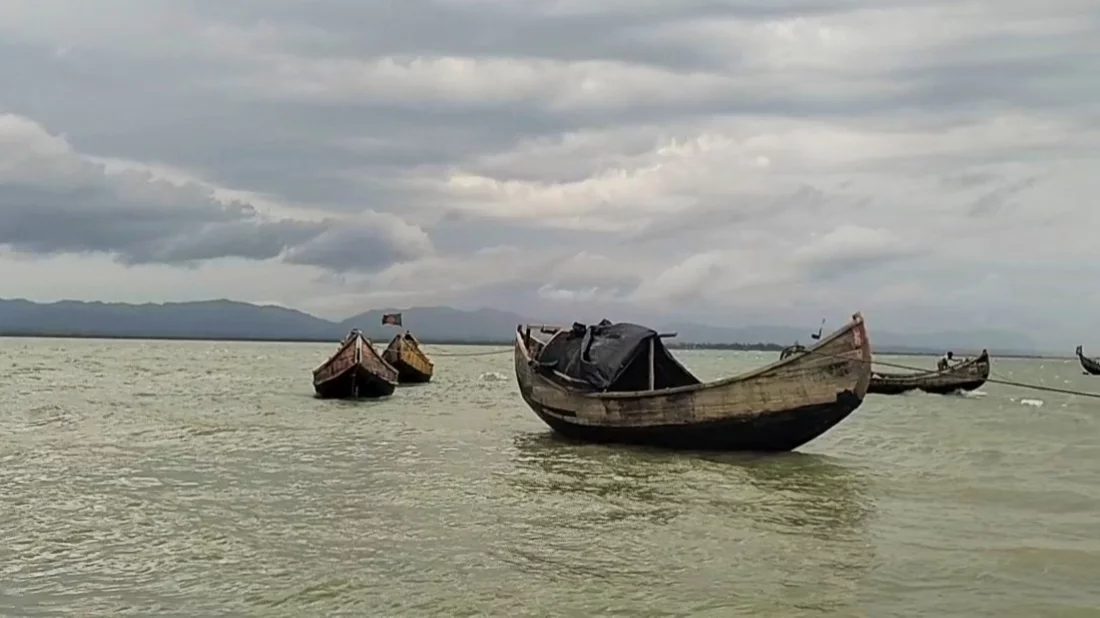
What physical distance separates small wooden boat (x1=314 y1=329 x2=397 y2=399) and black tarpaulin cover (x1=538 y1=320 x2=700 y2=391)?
39.4 ft

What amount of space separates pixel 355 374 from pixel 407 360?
35.8 ft

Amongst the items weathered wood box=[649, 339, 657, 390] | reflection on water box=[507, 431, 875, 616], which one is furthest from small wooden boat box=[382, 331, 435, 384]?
reflection on water box=[507, 431, 875, 616]

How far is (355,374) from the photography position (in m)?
31.2

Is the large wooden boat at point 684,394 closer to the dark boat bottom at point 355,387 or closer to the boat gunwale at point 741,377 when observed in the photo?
the boat gunwale at point 741,377

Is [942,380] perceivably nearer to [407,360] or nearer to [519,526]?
[407,360]

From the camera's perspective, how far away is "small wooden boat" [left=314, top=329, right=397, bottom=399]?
31.1 meters

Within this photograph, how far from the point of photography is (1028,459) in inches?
773

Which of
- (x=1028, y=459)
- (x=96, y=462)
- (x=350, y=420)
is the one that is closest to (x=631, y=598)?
(x=96, y=462)

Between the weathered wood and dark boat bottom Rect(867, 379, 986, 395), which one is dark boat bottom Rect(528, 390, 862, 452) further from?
dark boat bottom Rect(867, 379, 986, 395)

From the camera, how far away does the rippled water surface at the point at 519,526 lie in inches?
314

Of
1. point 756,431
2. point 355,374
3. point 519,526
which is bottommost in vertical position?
point 519,526

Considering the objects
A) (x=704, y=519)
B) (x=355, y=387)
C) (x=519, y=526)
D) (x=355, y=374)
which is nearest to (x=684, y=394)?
(x=704, y=519)

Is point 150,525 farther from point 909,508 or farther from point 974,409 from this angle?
point 974,409

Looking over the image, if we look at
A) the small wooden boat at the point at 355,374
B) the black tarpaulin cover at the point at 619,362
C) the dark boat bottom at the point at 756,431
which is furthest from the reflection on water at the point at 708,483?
the small wooden boat at the point at 355,374
